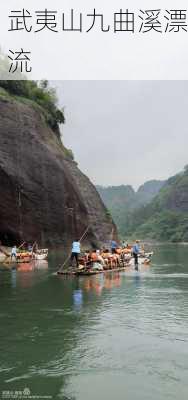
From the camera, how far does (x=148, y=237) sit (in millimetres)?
175625

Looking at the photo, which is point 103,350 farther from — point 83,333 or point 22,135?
point 22,135

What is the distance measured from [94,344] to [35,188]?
148 ft

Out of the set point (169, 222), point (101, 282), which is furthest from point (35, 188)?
point (169, 222)

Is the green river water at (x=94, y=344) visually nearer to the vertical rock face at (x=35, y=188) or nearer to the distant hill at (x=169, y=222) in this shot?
the vertical rock face at (x=35, y=188)

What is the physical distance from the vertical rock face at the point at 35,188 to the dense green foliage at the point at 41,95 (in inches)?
182

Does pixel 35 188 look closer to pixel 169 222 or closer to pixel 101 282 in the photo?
pixel 101 282

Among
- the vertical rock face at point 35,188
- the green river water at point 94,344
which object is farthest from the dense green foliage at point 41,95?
the green river water at point 94,344

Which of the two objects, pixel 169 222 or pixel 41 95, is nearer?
pixel 41 95

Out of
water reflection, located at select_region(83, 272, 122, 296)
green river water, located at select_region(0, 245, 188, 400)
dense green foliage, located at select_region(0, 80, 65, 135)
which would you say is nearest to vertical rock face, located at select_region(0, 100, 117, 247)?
dense green foliage, located at select_region(0, 80, 65, 135)

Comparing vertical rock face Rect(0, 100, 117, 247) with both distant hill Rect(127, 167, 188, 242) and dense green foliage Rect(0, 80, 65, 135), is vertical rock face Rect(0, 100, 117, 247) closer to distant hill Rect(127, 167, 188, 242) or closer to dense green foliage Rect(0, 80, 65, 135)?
dense green foliage Rect(0, 80, 65, 135)

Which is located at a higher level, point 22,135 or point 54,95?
point 54,95

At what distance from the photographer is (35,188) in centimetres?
5609

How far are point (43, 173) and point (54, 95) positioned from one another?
21925mm

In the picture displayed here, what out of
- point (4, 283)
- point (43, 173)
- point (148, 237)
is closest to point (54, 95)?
point (43, 173)
